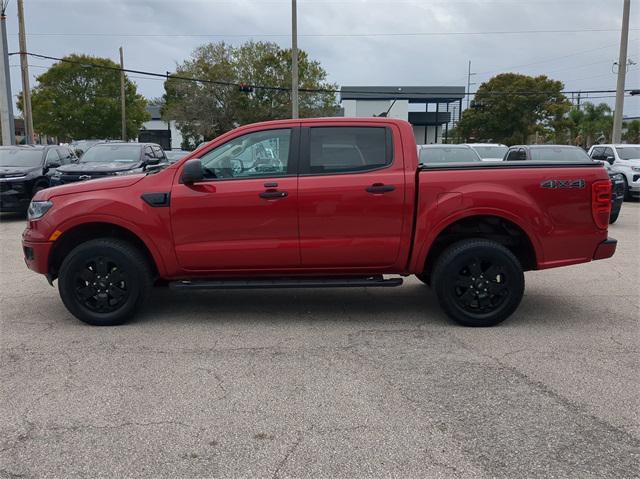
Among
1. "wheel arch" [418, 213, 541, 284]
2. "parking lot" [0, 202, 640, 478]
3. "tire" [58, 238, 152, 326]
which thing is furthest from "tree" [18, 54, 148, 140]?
"wheel arch" [418, 213, 541, 284]

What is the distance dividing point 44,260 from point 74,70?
150 feet

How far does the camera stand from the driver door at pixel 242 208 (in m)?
5.20

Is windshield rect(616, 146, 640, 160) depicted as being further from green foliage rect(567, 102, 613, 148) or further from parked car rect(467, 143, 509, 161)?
green foliage rect(567, 102, 613, 148)

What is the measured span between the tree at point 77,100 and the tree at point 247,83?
8.77 metres

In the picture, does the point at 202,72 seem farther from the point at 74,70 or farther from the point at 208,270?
the point at 208,270

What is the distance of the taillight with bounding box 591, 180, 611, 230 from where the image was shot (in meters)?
5.23

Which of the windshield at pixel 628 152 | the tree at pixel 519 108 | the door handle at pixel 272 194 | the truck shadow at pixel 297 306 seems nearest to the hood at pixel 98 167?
the truck shadow at pixel 297 306

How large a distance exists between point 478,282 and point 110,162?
1131cm

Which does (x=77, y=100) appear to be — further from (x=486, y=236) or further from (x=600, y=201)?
(x=600, y=201)

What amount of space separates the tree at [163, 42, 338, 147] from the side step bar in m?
36.2

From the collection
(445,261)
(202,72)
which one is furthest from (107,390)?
(202,72)

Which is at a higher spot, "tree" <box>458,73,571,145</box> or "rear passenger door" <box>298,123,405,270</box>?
"tree" <box>458,73,571,145</box>

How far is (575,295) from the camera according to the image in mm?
6660

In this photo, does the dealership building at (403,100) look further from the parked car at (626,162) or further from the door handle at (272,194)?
the door handle at (272,194)
